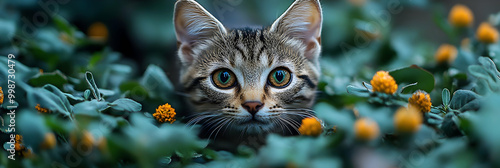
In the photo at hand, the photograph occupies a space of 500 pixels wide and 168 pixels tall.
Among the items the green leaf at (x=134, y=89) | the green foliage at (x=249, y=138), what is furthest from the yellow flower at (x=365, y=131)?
the green leaf at (x=134, y=89)

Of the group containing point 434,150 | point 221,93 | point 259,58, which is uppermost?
point 259,58

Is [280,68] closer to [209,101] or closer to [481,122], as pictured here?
[209,101]

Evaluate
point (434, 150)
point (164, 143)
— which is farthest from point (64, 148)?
point (434, 150)

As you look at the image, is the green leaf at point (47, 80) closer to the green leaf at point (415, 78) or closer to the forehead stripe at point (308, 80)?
the forehead stripe at point (308, 80)

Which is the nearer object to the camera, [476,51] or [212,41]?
[212,41]

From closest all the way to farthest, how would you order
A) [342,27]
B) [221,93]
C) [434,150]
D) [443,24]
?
1. [434,150]
2. [221,93]
3. [443,24]
4. [342,27]

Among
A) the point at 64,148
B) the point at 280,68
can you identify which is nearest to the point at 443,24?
the point at 280,68

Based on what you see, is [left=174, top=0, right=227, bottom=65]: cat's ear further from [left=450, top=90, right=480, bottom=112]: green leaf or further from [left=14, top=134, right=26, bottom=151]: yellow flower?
[left=450, top=90, right=480, bottom=112]: green leaf

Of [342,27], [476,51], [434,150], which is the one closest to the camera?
[434,150]

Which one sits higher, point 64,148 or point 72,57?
point 72,57
